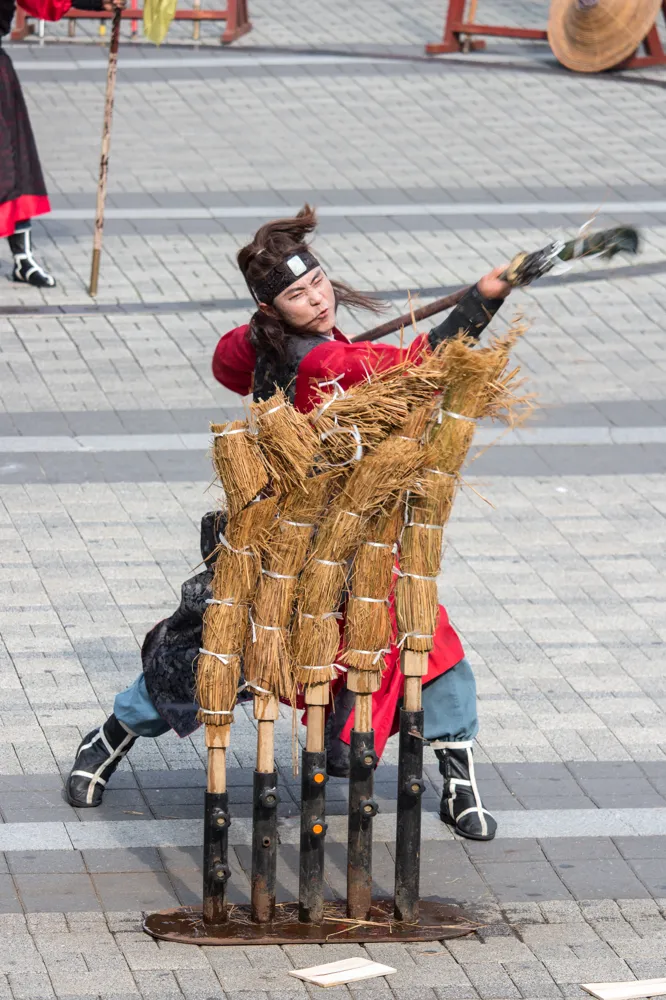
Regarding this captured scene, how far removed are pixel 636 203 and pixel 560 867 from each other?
26.6 ft

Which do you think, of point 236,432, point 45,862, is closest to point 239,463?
point 236,432

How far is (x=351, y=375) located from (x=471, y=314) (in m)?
0.34

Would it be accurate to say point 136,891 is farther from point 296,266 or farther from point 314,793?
point 296,266

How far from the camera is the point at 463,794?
15.7 ft

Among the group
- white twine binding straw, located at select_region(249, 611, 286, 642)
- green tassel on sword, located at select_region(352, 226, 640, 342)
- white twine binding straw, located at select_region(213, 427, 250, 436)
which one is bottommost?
white twine binding straw, located at select_region(249, 611, 286, 642)

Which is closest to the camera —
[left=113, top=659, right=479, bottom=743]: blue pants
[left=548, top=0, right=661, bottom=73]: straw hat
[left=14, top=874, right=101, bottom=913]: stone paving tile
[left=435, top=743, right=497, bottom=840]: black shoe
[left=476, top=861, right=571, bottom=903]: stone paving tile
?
[left=14, top=874, right=101, bottom=913]: stone paving tile

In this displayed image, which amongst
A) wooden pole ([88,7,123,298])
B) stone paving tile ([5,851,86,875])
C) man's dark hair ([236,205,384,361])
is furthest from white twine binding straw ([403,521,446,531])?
wooden pole ([88,7,123,298])

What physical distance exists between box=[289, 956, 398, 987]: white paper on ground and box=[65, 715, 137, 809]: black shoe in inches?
41.1

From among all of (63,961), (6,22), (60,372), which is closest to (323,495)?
(63,961)

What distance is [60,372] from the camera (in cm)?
891

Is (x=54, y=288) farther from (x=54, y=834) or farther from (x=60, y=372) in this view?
(x=54, y=834)

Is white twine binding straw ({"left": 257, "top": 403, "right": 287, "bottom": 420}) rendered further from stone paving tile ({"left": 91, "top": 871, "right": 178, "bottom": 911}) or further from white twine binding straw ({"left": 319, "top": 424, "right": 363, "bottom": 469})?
→ stone paving tile ({"left": 91, "top": 871, "right": 178, "bottom": 911})

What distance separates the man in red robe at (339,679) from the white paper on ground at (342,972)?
1.78ft

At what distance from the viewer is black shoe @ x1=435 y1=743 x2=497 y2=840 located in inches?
186
